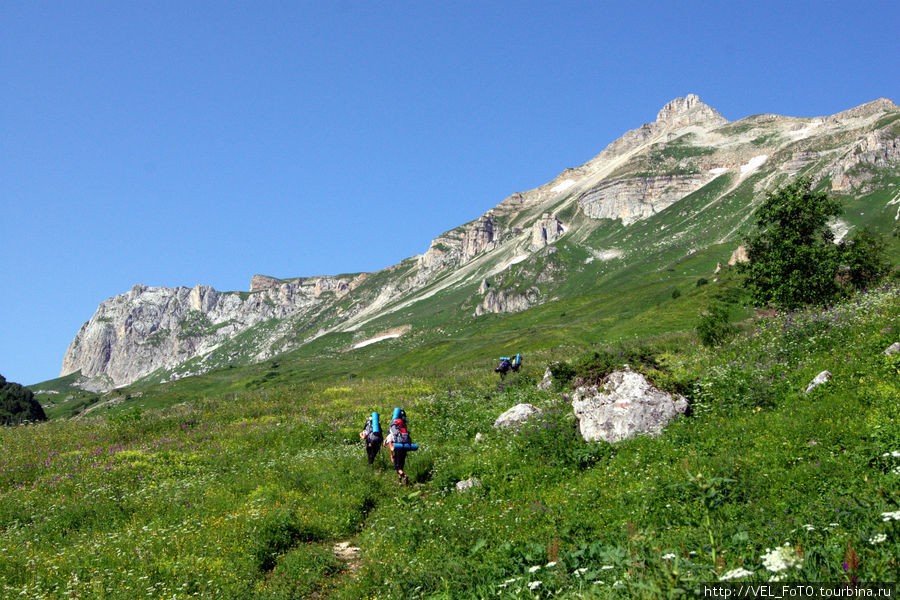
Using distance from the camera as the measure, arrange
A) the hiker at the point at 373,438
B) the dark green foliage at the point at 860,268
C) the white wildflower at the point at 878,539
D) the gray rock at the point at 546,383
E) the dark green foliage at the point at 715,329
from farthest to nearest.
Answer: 1. the dark green foliage at the point at 860,268
2. the dark green foliage at the point at 715,329
3. the gray rock at the point at 546,383
4. the hiker at the point at 373,438
5. the white wildflower at the point at 878,539

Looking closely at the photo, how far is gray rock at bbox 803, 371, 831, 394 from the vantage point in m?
13.2

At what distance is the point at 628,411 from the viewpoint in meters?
14.9

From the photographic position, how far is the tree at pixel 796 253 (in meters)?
32.2

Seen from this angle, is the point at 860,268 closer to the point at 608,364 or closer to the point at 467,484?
the point at 608,364

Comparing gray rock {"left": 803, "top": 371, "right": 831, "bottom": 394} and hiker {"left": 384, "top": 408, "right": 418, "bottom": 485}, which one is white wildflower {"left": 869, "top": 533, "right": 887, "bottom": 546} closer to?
gray rock {"left": 803, "top": 371, "right": 831, "bottom": 394}

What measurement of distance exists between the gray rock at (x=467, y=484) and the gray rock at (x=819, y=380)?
8.62 m

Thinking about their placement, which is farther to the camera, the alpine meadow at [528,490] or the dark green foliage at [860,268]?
the dark green foliage at [860,268]

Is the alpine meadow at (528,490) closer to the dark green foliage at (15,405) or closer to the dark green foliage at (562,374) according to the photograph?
the dark green foliage at (562,374)

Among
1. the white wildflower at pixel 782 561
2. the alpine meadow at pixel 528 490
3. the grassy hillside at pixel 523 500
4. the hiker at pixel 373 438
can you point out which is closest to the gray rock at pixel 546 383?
the alpine meadow at pixel 528 490

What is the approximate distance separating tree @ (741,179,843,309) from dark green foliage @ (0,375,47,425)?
461ft

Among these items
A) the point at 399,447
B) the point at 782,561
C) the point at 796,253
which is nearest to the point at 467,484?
the point at 399,447

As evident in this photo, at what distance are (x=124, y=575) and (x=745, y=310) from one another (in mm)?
86394

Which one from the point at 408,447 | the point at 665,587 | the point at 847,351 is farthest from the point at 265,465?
the point at 847,351

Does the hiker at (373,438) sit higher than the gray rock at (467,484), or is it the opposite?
the hiker at (373,438)
